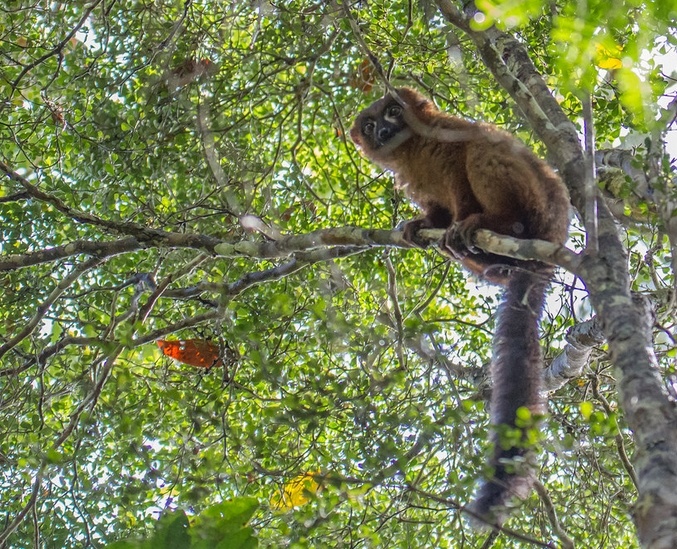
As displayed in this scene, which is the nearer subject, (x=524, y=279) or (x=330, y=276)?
(x=524, y=279)

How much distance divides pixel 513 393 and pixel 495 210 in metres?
1.31

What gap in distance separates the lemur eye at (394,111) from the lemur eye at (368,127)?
157 mm

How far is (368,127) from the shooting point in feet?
19.6

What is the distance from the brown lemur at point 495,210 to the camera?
308 centimetres

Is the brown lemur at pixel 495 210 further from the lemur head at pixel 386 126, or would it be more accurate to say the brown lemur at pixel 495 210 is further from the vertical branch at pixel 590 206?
the vertical branch at pixel 590 206

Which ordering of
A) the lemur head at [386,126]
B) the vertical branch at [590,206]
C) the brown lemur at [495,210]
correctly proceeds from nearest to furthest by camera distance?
the vertical branch at [590,206] → the brown lemur at [495,210] → the lemur head at [386,126]

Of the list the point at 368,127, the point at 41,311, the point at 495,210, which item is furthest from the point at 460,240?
the point at 41,311

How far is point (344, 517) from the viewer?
4.19 meters

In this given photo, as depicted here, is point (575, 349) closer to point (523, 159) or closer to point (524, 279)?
point (524, 279)

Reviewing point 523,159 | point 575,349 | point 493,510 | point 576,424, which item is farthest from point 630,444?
point 493,510

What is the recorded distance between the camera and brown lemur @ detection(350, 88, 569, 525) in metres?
3.08

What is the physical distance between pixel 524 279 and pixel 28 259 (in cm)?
310

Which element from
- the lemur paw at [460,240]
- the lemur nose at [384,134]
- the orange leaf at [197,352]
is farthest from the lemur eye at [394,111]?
the orange leaf at [197,352]

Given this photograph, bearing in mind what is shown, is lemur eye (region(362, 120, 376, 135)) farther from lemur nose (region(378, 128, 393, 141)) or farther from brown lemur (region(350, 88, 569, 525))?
lemur nose (region(378, 128, 393, 141))
